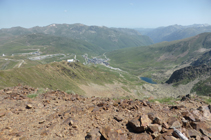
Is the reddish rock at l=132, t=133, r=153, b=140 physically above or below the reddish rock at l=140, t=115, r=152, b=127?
below

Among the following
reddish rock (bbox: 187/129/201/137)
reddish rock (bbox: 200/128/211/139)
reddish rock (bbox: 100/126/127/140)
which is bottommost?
reddish rock (bbox: 200/128/211/139)

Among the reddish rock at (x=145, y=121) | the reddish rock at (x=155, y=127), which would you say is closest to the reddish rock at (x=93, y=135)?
the reddish rock at (x=145, y=121)

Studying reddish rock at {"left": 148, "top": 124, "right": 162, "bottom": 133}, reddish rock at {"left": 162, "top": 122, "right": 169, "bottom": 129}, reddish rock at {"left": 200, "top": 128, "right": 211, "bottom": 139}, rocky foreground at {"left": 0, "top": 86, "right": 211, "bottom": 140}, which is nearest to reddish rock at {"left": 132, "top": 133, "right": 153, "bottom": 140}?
rocky foreground at {"left": 0, "top": 86, "right": 211, "bottom": 140}

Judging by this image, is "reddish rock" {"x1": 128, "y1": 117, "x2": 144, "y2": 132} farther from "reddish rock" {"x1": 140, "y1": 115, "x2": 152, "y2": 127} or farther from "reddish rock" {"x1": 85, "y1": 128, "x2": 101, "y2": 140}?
"reddish rock" {"x1": 85, "y1": 128, "x2": 101, "y2": 140}

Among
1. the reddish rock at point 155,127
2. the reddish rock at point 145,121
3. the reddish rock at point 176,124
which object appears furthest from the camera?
the reddish rock at point 176,124

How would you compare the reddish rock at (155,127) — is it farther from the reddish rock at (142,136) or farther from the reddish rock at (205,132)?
the reddish rock at (205,132)

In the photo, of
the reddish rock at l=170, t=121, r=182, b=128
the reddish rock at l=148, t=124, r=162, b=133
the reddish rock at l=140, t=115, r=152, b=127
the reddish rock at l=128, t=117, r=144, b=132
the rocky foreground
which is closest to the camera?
the rocky foreground

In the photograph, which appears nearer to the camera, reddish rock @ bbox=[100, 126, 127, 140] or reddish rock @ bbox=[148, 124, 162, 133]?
reddish rock @ bbox=[100, 126, 127, 140]

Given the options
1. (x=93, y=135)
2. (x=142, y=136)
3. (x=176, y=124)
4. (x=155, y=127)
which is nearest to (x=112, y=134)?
(x=93, y=135)

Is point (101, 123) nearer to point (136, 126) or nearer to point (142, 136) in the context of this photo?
point (136, 126)

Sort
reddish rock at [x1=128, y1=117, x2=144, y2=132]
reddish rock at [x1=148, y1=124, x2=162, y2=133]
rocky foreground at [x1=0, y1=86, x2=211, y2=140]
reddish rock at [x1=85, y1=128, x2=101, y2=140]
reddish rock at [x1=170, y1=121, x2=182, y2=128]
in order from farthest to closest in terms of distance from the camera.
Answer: reddish rock at [x1=170, y1=121, x2=182, y2=128], reddish rock at [x1=128, y1=117, x2=144, y2=132], reddish rock at [x1=148, y1=124, x2=162, y2=133], rocky foreground at [x1=0, y1=86, x2=211, y2=140], reddish rock at [x1=85, y1=128, x2=101, y2=140]

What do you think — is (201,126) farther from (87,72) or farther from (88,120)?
(87,72)
